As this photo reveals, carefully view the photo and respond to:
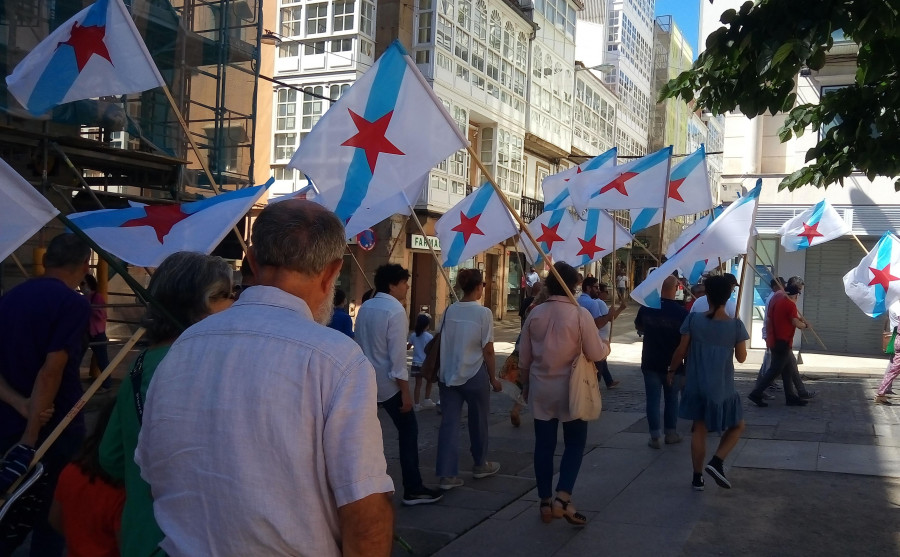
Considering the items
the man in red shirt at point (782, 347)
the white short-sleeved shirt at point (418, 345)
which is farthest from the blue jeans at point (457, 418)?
the man in red shirt at point (782, 347)

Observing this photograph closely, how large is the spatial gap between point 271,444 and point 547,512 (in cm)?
420

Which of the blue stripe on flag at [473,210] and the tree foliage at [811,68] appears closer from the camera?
the tree foliage at [811,68]

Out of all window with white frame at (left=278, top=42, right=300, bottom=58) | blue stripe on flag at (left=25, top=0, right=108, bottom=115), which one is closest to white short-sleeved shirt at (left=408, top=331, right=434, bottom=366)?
blue stripe on flag at (left=25, top=0, right=108, bottom=115)

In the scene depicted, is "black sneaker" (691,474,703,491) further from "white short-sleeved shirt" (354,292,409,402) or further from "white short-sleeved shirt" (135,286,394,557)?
"white short-sleeved shirt" (135,286,394,557)

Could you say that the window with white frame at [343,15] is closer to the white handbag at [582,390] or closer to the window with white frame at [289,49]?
the window with white frame at [289,49]

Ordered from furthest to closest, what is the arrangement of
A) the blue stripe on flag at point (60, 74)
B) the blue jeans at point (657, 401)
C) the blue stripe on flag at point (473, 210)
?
the blue stripe on flag at point (473, 210)
the blue jeans at point (657, 401)
the blue stripe on flag at point (60, 74)

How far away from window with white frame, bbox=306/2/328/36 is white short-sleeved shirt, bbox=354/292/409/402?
2002 cm

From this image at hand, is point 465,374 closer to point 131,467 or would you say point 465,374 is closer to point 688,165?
point 131,467

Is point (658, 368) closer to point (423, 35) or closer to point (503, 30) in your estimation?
point (423, 35)

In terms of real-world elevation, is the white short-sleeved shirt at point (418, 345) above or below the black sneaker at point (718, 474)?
above

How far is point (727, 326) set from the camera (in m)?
6.60

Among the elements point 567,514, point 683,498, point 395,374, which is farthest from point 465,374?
point 683,498

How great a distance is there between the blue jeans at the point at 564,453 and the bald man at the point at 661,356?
2655mm

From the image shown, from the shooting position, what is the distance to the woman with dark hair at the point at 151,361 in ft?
7.41
